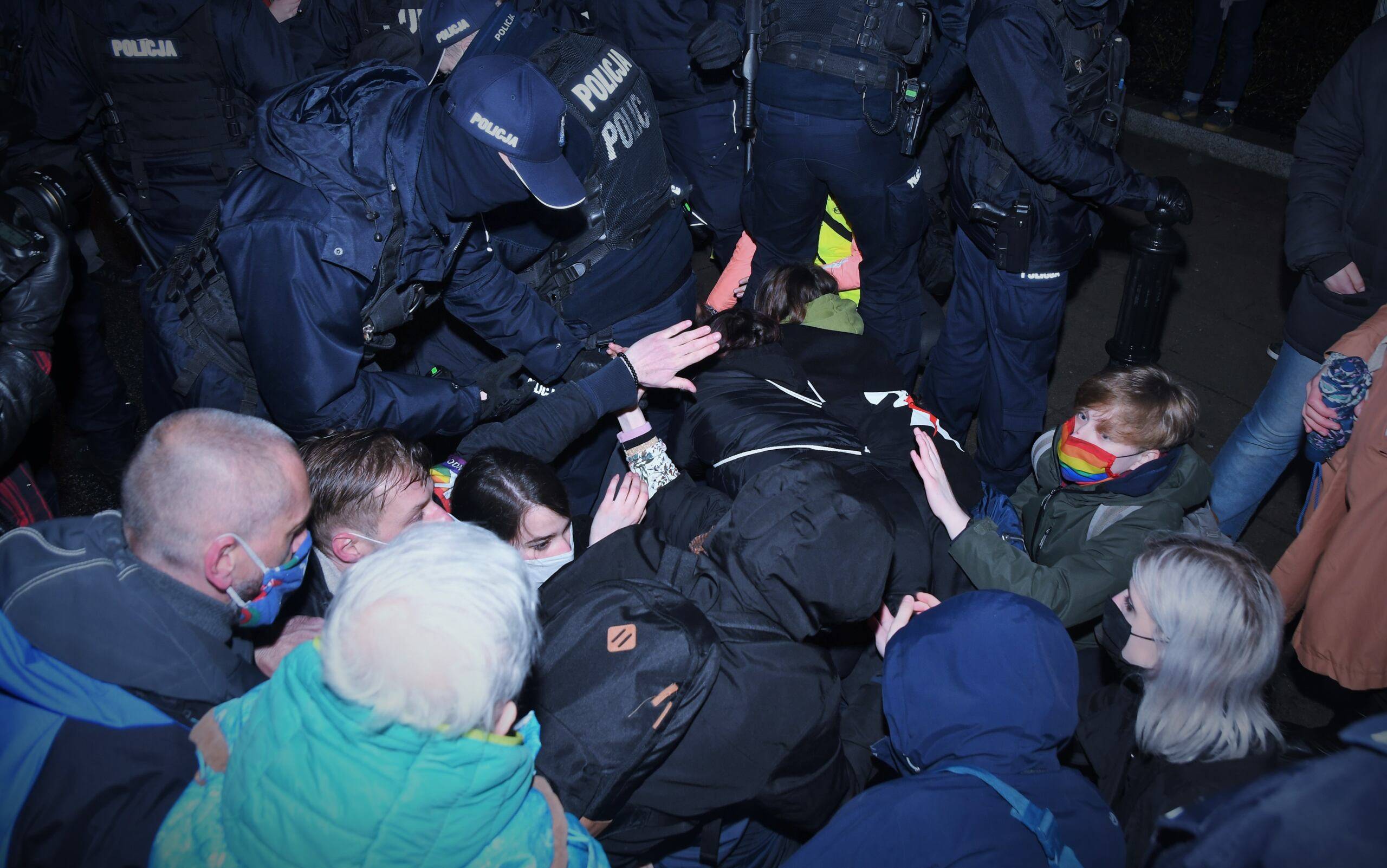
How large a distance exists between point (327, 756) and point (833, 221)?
356 centimetres

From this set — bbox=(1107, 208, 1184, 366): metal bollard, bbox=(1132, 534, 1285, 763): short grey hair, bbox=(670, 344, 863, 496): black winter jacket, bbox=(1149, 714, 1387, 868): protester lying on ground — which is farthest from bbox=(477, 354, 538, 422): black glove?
bbox=(1149, 714, 1387, 868): protester lying on ground

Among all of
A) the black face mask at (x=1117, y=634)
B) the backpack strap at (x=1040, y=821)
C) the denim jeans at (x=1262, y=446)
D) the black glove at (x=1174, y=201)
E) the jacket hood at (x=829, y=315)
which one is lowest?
the denim jeans at (x=1262, y=446)

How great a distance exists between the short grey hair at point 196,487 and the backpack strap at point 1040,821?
153 cm

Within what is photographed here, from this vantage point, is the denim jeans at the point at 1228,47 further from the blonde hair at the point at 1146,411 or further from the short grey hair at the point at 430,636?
the short grey hair at the point at 430,636

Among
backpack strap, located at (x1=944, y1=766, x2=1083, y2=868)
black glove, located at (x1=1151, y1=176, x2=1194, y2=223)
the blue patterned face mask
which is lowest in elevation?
backpack strap, located at (x1=944, y1=766, x2=1083, y2=868)

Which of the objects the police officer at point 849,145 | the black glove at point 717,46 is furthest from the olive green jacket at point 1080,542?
the black glove at point 717,46

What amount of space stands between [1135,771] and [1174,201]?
86.5 inches

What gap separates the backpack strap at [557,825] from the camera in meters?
1.44

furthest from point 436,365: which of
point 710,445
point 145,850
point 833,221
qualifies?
point 145,850

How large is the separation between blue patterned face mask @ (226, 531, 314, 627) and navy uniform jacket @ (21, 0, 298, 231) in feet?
8.95

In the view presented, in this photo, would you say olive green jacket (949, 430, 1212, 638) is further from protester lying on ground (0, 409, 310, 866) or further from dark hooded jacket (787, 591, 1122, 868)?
protester lying on ground (0, 409, 310, 866)

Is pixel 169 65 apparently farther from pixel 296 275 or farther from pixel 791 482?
pixel 791 482

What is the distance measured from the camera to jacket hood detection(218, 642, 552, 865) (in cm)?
123

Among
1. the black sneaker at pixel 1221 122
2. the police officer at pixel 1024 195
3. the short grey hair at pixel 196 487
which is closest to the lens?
the short grey hair at pixel 196 487
